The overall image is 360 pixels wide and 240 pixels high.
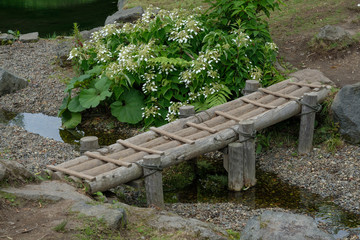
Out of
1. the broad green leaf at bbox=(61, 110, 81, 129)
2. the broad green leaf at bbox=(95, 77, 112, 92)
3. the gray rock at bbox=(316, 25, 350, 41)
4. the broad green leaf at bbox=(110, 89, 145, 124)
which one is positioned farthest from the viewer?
the gray rock at bbox=(316, 25, 350, 41)

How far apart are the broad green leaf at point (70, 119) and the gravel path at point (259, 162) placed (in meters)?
0.68

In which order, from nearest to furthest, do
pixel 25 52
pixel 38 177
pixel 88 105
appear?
pixel 38 177, pixel 88 105, pixel 25 52

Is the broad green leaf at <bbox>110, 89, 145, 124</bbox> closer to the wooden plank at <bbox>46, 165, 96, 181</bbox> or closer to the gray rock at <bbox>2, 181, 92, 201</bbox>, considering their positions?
the wooden plank at <bbox>46, 165, 96, 181</bbox>

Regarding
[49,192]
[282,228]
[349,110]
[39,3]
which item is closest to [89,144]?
[49,192]

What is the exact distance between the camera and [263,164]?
9.39 m

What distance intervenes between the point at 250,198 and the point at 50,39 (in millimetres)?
10845

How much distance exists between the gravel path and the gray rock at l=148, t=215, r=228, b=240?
3.96ft

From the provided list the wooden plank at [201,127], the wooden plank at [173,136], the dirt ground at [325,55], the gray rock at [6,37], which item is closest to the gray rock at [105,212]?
the wooden plank at [173,136]

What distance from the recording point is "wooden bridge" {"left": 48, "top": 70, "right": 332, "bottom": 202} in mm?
7115

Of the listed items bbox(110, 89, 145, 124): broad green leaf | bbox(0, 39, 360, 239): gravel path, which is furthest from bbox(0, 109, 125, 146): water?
bbox(110, 89, 145, 124): broad green leaf

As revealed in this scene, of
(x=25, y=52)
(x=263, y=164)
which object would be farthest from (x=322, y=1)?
(x=25, y=52)

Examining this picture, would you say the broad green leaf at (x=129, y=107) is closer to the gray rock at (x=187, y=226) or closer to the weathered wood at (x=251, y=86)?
the weathered wood at (x=251, y=86)

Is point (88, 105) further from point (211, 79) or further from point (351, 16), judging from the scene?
point (351, 16)

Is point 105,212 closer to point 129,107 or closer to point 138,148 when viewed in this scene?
point 138,148
